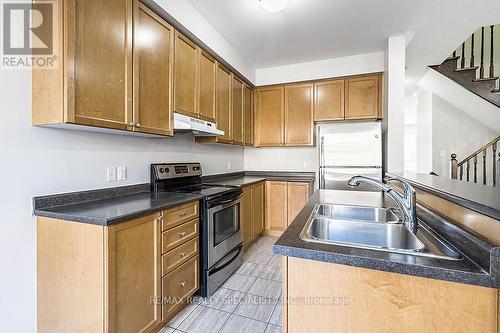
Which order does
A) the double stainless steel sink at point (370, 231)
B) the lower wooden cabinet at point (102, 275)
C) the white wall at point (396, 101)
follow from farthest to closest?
the white wall at point (396, 101) → the lower wooden cabinet at point (102, 275) → the double stainless steel sink at point (370, 231)

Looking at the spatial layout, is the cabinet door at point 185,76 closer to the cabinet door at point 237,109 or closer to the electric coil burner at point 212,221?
the electric coil burner at point 212,221

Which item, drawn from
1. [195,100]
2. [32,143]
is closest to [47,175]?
[32,143]

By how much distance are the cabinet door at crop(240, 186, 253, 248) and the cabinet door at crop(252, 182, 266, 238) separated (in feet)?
0.37

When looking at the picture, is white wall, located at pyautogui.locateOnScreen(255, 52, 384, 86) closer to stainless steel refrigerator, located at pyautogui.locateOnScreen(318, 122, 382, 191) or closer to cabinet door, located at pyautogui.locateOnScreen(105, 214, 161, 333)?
stainless steel refrigerator, located at pyautogui.locateOnScreen(318, 122, 382, 191)

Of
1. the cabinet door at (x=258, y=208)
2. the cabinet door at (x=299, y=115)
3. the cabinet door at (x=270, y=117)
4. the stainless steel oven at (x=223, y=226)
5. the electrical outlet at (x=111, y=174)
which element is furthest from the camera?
the cabinet door at (x=270, y=117)

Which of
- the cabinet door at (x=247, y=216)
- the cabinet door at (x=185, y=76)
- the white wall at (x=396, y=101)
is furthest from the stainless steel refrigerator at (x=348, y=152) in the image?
the cabinet door at (x=185, y=76)

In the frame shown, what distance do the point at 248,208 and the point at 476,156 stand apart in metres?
4.34

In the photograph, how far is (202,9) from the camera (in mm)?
2475

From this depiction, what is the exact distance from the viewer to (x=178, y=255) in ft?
6.08

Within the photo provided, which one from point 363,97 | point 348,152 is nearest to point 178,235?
point 348,152

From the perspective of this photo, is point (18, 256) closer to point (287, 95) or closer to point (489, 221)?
point (489, 221)

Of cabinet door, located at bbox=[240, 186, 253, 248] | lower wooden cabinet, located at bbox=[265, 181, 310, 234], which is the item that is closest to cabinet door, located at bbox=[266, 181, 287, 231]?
lower wooden cabinet, located at bbox=[265, 181, 310, 234]

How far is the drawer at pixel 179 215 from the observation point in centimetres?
173

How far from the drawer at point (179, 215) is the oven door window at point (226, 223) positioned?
10.0 inches
